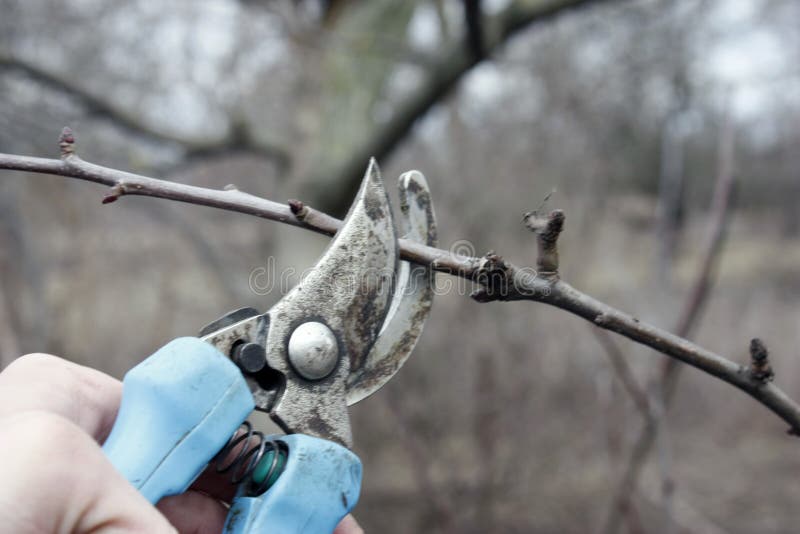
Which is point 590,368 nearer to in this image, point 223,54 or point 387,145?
point 387,145

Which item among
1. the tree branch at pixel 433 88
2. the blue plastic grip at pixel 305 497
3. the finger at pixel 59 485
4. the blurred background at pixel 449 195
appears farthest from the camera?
the blurred background at pixel 449 195

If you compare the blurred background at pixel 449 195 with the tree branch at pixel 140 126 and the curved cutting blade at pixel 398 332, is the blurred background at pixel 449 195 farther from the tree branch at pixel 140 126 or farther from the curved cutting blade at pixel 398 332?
the curved cutting blade at pixel 398 332

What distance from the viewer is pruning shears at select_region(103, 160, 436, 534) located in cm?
98

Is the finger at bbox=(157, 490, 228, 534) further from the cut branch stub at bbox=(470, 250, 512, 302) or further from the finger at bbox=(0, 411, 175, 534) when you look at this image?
the cut branch stub at bbox=(470, 250, 512, 302)

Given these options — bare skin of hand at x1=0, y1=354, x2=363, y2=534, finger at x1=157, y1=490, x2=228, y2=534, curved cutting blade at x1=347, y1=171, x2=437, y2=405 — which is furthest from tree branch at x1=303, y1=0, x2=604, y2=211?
bare skin of hand at x1=0, y1=354, x2=363, y2=534

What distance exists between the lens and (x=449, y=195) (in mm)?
5754

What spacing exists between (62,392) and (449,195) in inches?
192

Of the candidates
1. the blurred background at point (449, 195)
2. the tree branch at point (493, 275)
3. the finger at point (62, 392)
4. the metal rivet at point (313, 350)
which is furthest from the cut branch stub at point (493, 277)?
the blurred background at point (449, 195)

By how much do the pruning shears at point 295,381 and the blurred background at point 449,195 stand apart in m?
2.46

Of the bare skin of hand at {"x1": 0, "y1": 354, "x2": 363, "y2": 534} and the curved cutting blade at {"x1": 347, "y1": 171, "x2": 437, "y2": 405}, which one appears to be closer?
the bare skin of hand at {"x1": 0, "y1": 354, "x2": 363, "y2": 534}

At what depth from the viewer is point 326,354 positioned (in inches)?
44.3

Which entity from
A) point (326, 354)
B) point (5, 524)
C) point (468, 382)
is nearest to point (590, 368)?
point (468, 382)

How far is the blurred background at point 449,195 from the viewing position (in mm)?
4438

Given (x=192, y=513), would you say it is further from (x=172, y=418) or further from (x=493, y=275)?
(x=493, y=275)
